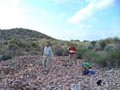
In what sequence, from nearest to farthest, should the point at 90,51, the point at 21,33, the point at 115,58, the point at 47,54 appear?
the point at 47,54, the point at 115,58, the point at 90,51, the point at 21,33

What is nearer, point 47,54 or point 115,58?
point 47,54

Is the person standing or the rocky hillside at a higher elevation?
the rocky hillside

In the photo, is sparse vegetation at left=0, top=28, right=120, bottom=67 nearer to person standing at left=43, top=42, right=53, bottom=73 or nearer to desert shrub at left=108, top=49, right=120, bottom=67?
desert shrub at left=108, top=49, right=120, bottom=67

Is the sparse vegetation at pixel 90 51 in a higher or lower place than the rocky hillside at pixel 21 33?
lower

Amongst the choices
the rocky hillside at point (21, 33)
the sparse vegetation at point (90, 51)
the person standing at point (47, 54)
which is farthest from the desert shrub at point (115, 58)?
the rocky hillside at point (21, 33)

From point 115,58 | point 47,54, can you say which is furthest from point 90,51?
point 47,54

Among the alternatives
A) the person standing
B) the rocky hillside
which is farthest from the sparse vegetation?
the rocky hillside

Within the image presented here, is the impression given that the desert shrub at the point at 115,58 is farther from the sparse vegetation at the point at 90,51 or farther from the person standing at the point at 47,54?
the person standing at the point at 47,54

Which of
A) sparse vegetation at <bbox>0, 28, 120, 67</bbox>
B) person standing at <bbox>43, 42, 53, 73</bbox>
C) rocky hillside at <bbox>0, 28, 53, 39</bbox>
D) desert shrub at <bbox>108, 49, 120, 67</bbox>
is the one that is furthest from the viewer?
rocky hillside at <bbox>0, 28, 53, 39</bbox>

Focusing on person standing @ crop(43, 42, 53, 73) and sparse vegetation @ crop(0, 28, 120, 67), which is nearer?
person standing @ crop(43, 42, 53, 73)

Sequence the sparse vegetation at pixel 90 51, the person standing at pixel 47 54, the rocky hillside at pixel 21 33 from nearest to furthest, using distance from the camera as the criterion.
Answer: the person standing at pixel 47 54 → the sparse vegetation at pixel 90 51 → the rocky hillside at pixel 21 33

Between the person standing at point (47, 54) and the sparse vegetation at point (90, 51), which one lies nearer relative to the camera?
the person standing at point (47, 54)

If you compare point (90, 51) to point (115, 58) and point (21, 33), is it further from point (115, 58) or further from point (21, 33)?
point (21, 33)

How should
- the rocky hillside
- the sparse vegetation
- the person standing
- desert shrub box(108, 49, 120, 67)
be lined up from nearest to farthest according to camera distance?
the person standing < desert shrub box(108, 49, 120, 67) < the sparse vegetation < the rocky hillside
